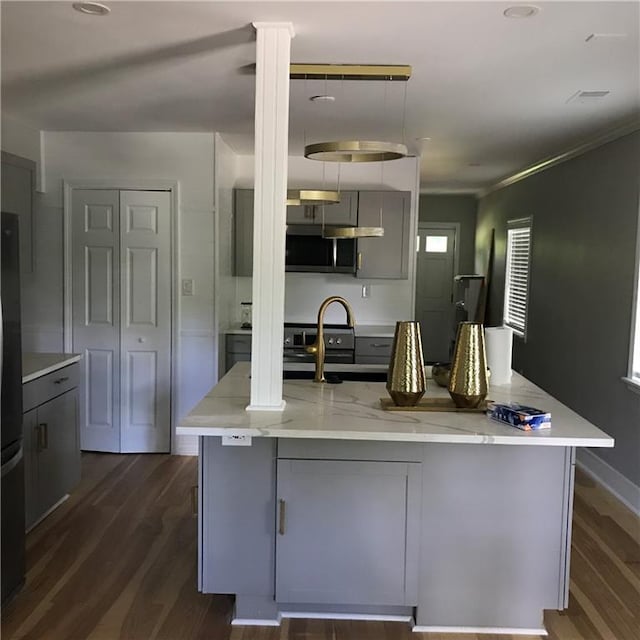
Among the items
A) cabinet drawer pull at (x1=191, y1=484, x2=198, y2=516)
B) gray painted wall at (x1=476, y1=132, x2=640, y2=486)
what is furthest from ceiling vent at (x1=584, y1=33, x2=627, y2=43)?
cabinet drawer pull at (x1=191, y1=484, x2=198, y2=516)

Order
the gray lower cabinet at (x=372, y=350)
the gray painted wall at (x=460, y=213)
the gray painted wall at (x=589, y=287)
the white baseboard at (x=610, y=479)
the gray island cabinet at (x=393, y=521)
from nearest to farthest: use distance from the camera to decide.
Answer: the gray island cabinet at (x=393, y=521) → the white baseboard at (x=610, y=479) → the gray painted wall at (x=589, y=287) → the gray lower cabinet at (x=372, y=350) → the gray painted wall at (x=460, y=213)

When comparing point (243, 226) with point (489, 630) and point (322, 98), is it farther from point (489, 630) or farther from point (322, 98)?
point (489, 630)

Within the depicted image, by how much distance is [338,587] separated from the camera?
2584 mm

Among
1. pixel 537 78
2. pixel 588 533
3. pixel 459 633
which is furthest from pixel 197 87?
pixel 588 533

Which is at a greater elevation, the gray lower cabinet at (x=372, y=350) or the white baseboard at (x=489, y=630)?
the gray lower cabinet at (x=372, y=350)

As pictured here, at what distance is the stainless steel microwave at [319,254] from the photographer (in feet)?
17.6

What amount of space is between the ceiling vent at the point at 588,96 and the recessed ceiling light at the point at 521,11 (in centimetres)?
123

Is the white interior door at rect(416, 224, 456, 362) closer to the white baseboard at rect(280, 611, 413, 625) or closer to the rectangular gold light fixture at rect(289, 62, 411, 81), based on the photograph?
the rectangular gold light fixture at rect(289, 62, 411, 81)

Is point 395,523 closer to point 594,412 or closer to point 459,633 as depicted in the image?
point 459,633

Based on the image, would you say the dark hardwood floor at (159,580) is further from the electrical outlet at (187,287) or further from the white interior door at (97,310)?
the electrical outlet at (187,287)

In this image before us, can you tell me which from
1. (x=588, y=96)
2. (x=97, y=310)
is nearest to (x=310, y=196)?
(x=588, y=96)

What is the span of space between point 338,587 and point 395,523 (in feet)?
1.14

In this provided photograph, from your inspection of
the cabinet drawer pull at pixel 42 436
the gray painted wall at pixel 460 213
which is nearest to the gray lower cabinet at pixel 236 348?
the cabinet drawer pull at pixel 42 436

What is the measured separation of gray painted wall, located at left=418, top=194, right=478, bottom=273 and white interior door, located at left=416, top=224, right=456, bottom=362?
5.7 inches
